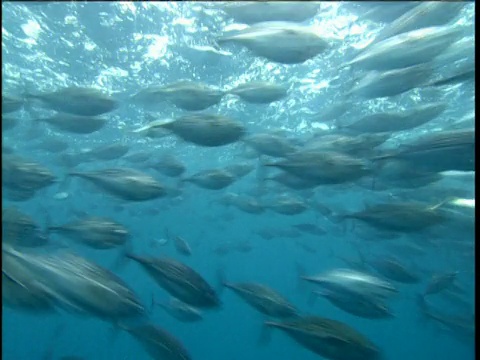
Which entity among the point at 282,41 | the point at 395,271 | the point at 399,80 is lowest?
the point at 395,271

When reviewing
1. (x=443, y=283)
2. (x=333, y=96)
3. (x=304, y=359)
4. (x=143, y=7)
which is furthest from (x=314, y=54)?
(x=304, y=359)

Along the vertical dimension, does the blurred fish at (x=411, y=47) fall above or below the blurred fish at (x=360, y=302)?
above

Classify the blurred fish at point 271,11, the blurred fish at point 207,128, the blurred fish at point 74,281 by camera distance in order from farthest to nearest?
the blurred fish at point 207,128 → the blurred fish at point 271,11 → the blurred fish at point 74,281

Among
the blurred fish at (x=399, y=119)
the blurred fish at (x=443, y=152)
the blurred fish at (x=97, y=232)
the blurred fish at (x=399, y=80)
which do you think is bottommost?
the blurred fish at (x=97, y=232)

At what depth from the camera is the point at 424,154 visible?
14.0 ft

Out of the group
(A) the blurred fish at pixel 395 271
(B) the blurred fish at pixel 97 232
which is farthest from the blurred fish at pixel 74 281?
(A) the blurred fish at pixel 395 271

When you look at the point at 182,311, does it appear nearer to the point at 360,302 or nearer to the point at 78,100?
the point at 360,302

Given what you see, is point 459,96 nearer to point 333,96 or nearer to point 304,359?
point 333,96

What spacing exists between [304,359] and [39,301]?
26.6 meters

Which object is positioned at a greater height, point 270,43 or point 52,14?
point 52,14

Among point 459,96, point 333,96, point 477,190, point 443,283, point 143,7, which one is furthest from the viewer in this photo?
point 333,96

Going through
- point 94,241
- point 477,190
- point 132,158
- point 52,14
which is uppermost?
point 52,14

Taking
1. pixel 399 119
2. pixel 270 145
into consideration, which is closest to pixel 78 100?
pixel 270 145

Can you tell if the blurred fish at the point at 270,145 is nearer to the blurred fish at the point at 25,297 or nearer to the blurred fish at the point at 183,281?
the blurred fish at the point at 183,281
